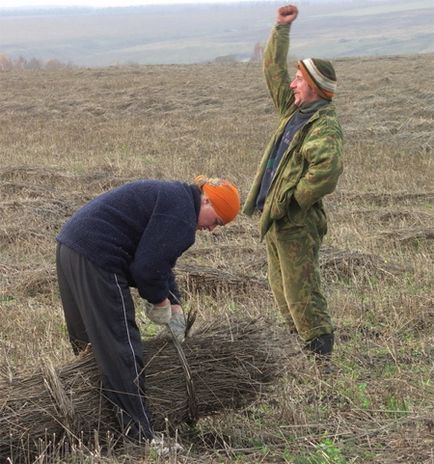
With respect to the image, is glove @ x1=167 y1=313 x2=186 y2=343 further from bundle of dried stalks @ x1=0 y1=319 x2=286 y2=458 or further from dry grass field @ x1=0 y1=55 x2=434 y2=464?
dry grass field @ x1=0 y1=55 x2=434 y2=464

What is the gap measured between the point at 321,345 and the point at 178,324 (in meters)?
1.13

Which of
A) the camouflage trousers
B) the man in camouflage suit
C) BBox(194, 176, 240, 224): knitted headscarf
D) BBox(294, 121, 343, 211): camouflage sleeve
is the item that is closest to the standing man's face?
the man in camouflage suit

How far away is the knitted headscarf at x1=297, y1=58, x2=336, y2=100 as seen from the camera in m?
4.07

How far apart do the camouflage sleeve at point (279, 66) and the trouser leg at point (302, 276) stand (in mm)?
834

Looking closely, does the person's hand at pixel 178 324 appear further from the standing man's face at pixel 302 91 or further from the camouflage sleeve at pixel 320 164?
the standing man's face at pixel 302 91

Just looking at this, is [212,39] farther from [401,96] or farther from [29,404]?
[29,404]

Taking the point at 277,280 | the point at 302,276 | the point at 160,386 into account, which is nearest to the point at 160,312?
the point at 160,386

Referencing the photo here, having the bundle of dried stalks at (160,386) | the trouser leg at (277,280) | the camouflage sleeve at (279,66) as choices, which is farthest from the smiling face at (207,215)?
the camouflage sleeve at (279,66)

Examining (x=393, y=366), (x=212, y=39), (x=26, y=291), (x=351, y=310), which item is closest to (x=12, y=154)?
(x=26, y=291)

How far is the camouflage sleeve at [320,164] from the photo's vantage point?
3977 mm

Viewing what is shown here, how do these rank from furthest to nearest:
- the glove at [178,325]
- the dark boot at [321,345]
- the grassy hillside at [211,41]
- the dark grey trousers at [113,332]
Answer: the grassy hillside at [211,41] < the dark boot at [321,345] < the glove at [178,325] < the dark grey trousers at [113,332]

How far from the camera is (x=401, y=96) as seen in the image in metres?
16.9

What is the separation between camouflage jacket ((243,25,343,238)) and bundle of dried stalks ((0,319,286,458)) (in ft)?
2.50

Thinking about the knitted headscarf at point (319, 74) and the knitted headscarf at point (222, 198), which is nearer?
the knitted headscarf at point (222, 198)
